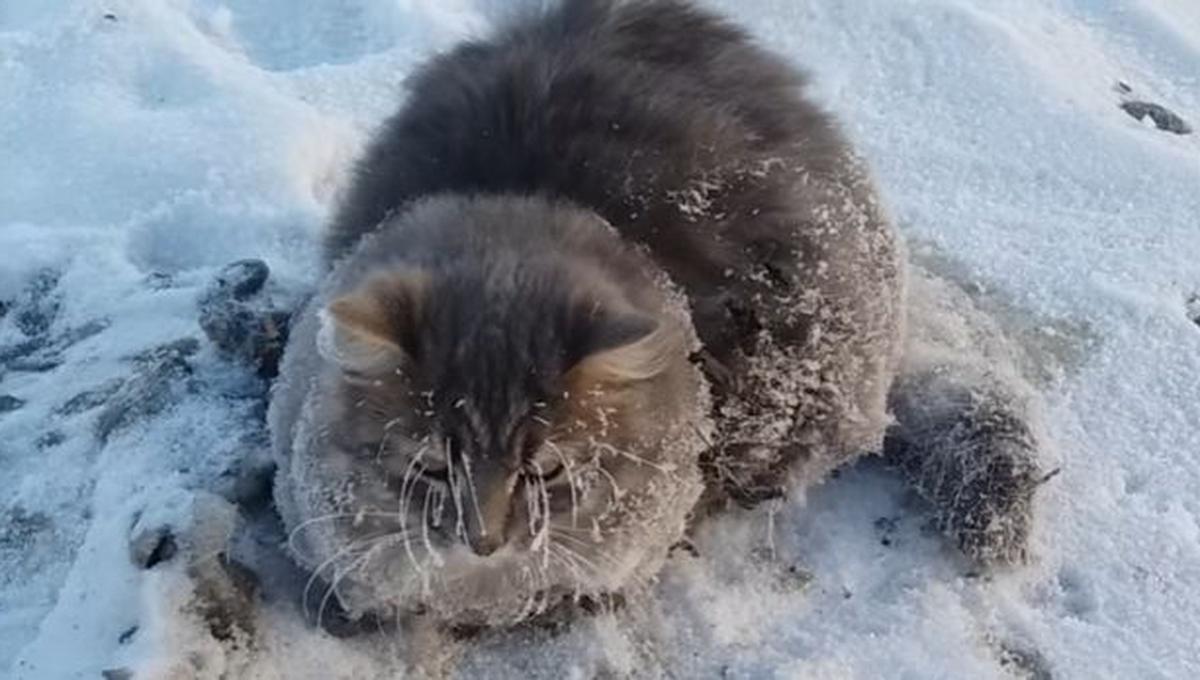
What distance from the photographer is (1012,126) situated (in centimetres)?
375

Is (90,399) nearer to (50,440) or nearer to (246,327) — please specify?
(50,440)

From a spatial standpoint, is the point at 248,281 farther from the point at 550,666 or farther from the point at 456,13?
the point at 456,13

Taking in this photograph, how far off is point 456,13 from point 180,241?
1.07 m

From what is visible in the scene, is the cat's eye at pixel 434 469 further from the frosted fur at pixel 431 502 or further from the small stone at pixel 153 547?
the small stone at pixel 153 547

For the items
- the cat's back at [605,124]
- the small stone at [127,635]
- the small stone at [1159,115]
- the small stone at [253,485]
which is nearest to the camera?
the small stone at [127,635]

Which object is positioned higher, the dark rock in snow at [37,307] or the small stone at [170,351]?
the small stone at [170,351]

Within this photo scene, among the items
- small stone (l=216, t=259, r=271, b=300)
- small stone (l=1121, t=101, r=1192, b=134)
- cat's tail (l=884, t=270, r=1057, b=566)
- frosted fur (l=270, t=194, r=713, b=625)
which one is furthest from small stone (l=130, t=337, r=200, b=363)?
small stone (l=1121, t=101, r=1192, b=134)

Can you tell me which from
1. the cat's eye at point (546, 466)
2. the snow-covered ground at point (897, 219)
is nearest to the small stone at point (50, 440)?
the snow-covered ground at point (897, 219)

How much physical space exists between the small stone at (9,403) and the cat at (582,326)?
2.09 feet

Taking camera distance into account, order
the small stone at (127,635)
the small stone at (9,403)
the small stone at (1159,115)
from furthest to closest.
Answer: the small stone at (1159,115)
the small stone at (9,403)
the small stone at (127,635)

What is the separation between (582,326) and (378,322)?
248 millimetres

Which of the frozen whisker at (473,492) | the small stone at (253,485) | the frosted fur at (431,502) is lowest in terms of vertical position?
the small stone at (253,485)

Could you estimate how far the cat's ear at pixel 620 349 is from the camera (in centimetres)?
201

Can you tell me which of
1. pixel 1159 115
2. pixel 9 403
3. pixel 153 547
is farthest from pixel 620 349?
pixel 1159 115
